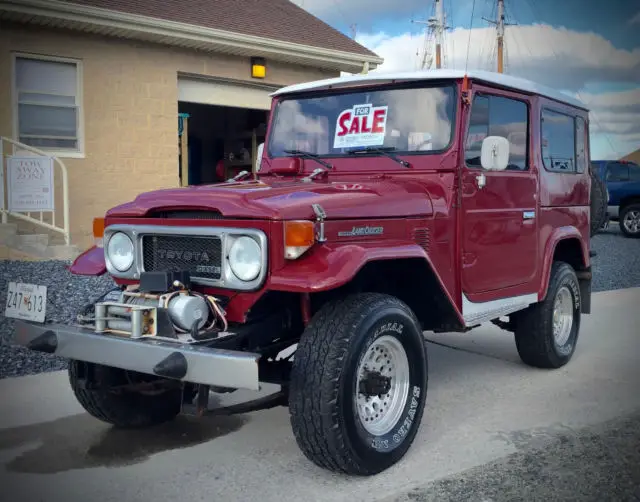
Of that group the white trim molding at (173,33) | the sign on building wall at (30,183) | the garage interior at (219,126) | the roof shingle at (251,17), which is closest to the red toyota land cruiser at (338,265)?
the sign on building wall at (30,183)

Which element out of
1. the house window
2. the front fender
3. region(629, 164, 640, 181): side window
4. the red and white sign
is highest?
the house window

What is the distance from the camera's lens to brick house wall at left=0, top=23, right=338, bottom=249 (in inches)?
389

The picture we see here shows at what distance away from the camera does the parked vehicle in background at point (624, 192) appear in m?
17.9

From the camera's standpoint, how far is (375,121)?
4.57 metres

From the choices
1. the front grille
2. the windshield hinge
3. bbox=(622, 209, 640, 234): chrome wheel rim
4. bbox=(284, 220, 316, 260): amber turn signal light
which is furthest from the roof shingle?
bbox=(622, 209, 640, 234): chrome wheel rim

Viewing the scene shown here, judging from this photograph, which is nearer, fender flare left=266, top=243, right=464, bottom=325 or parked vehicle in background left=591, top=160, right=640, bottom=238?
fender flare left=266, top=243, right=464, bottom=325

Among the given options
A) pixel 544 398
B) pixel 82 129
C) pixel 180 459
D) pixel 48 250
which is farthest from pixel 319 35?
pixel 180 459

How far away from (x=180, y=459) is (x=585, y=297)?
394 centimetres

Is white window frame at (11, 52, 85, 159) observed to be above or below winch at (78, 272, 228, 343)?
above

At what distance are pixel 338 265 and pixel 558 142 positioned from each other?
3081 mm

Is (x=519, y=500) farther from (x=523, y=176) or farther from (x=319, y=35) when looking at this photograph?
(x=319, y=35)

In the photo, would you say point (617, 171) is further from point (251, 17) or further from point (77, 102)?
point (77, 102)

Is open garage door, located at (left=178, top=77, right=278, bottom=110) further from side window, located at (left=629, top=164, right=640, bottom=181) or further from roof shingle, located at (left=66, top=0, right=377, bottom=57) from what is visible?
side window, located at (left=629, top=164, right=640, bottom=181)

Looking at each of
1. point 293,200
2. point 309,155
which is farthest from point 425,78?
point 293,200
